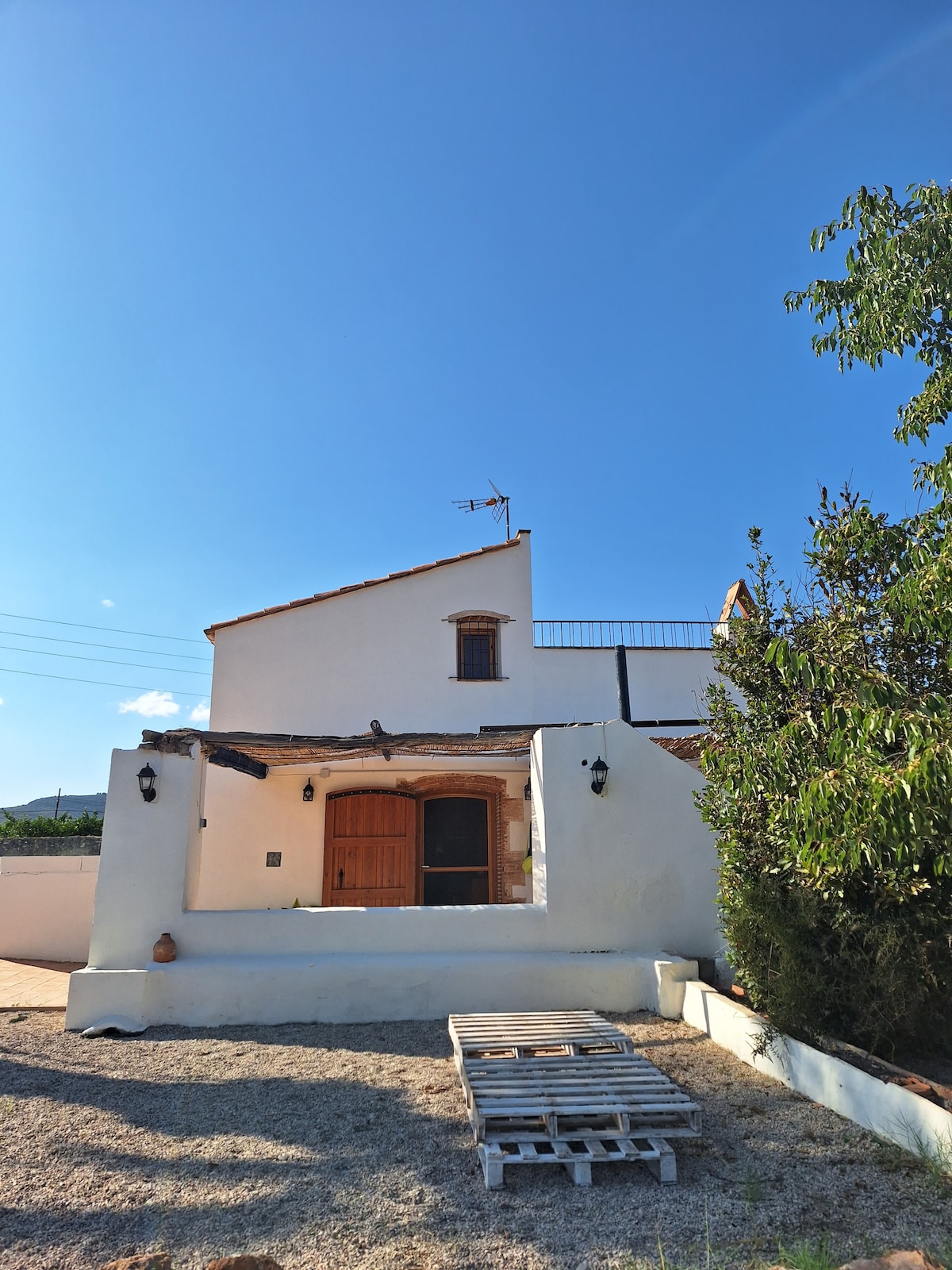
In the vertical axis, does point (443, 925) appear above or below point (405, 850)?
below

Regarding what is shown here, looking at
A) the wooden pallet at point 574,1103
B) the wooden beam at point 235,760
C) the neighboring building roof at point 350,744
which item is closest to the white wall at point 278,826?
the wooden beam at point 235,760

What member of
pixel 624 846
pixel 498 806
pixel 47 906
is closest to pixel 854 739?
pixel 624 846

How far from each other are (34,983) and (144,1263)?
768 centimetres

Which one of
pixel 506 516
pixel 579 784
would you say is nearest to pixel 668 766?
pixel 579 784

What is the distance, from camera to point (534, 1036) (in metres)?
5.23

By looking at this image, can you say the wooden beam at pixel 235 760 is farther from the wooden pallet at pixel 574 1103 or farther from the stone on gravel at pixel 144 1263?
the stone on gravel at pixel 144 1263

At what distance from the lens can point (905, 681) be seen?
14.3ft

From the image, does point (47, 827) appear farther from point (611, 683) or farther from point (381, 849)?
point (611, 683)

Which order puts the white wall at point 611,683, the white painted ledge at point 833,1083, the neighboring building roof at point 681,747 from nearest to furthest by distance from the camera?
the white painted ledge at point 833,1083 → the neighboring building roof at point 681,747 → the white wall at point 611,683

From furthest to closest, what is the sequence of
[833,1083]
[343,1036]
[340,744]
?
[340,744]
[343,1036]
[833,1083]

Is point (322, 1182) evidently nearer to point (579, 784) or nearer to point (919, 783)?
point (919, 783)

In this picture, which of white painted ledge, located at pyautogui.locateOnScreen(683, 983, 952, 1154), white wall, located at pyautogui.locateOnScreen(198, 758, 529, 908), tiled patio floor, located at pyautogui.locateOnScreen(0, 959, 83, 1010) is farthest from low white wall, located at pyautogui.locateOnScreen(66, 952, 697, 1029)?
white wall, located at pyautogui.locateOnScreen(198, 758, 529, 908)

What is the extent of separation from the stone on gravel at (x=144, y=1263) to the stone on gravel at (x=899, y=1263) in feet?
7.59

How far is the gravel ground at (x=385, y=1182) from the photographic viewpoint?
310 centimetres
